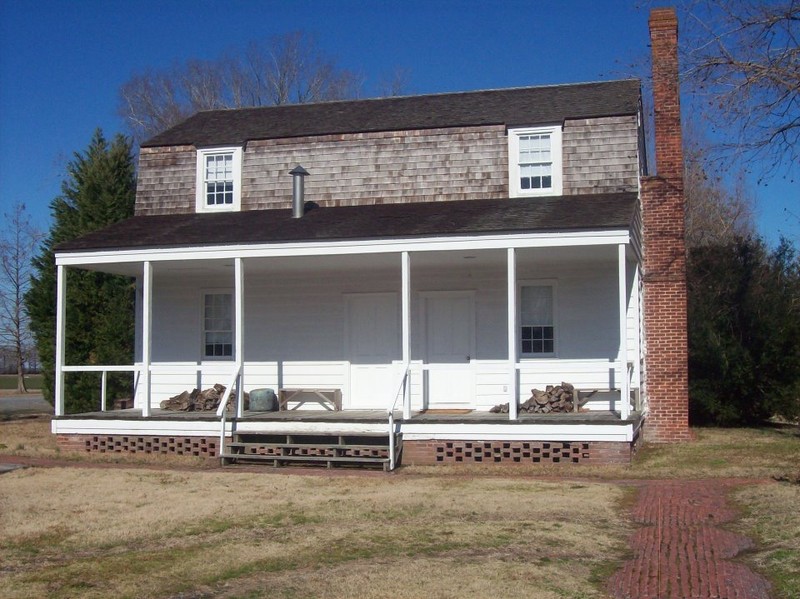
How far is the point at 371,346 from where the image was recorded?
17578 mm

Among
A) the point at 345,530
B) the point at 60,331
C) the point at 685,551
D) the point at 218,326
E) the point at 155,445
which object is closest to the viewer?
the point at 685,551

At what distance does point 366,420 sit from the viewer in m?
14.5

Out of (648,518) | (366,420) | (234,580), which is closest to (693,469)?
(648,518)

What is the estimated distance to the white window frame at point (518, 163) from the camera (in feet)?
55.6

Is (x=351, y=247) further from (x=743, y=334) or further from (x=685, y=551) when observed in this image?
(x=743, y=334)

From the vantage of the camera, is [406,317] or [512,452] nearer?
[512,452]

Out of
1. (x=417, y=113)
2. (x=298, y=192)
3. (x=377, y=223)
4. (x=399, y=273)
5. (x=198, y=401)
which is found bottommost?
(x=198, y=401)

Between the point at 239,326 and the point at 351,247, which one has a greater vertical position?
the point at 351,247

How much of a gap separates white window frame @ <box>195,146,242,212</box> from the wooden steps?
212 inches

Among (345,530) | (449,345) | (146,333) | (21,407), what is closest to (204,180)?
(146,333)

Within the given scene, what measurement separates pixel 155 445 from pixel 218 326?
341 centimetres

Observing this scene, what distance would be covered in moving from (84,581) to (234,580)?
1.21 m

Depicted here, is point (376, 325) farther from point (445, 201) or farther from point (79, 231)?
point (79, 231)

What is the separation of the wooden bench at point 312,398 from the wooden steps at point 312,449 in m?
2.13
